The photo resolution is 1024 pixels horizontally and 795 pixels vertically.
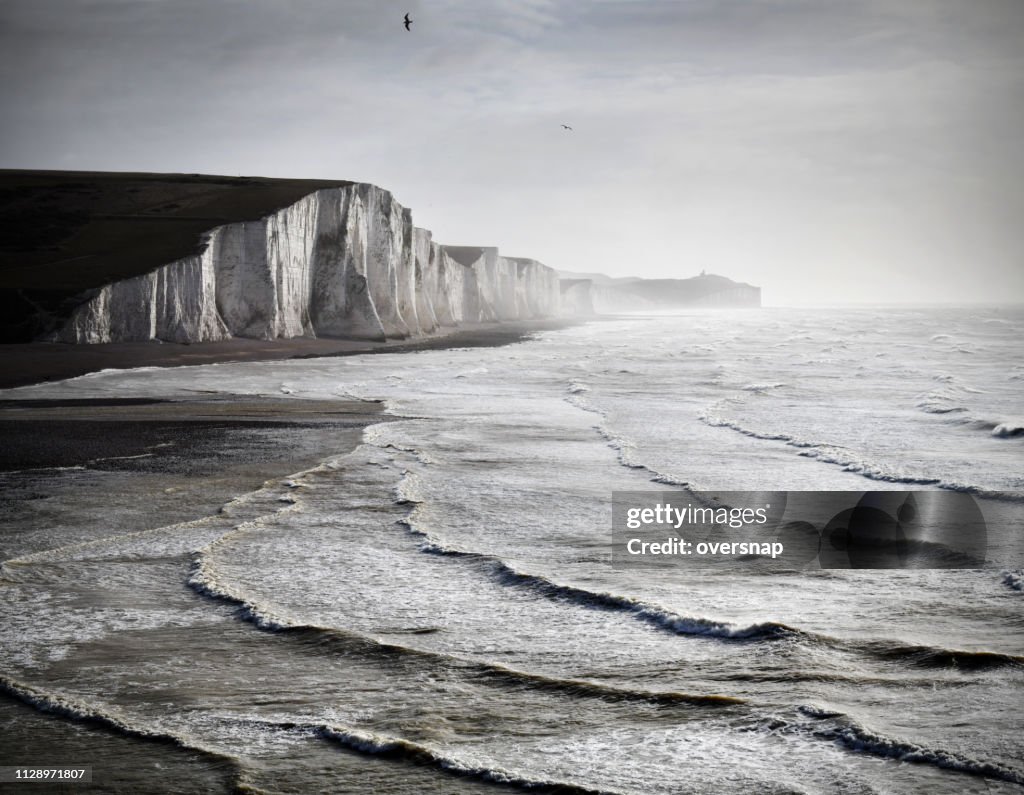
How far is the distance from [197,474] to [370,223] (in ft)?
172

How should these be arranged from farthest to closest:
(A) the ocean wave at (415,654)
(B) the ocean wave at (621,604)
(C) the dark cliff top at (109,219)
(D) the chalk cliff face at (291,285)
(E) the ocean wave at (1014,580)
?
(C) the dark cliff top at (109,219) < (D) the chalk cliff face at (291,285) < (E) the ocean wave at (1014,580) < (B) the ocean wave at (621,604) < (A) the ocean wave at (415,654)

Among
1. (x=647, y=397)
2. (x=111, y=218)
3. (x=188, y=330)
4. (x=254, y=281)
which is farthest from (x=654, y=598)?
(x=111, y=218)

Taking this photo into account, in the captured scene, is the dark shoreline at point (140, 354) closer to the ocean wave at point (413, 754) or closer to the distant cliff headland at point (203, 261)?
the distant cliff headland at point (203, 261)

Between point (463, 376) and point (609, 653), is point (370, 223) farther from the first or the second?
point (609, 653)

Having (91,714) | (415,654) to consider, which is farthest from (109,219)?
(91,714)

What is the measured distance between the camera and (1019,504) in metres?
11.4

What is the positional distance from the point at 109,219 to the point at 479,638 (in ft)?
177

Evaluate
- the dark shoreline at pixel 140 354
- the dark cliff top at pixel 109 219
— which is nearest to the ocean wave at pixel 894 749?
the dark shoreline at pixel 140 354

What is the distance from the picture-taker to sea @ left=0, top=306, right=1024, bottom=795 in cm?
472

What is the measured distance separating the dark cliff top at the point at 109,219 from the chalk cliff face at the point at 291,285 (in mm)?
1088

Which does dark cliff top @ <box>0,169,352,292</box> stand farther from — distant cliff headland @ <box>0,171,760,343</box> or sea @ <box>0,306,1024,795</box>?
sea @ <box>0,306,1024,795</box>

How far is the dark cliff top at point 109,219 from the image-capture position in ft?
141

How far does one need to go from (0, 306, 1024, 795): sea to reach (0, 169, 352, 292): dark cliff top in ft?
105

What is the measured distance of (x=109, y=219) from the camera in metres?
54.5
